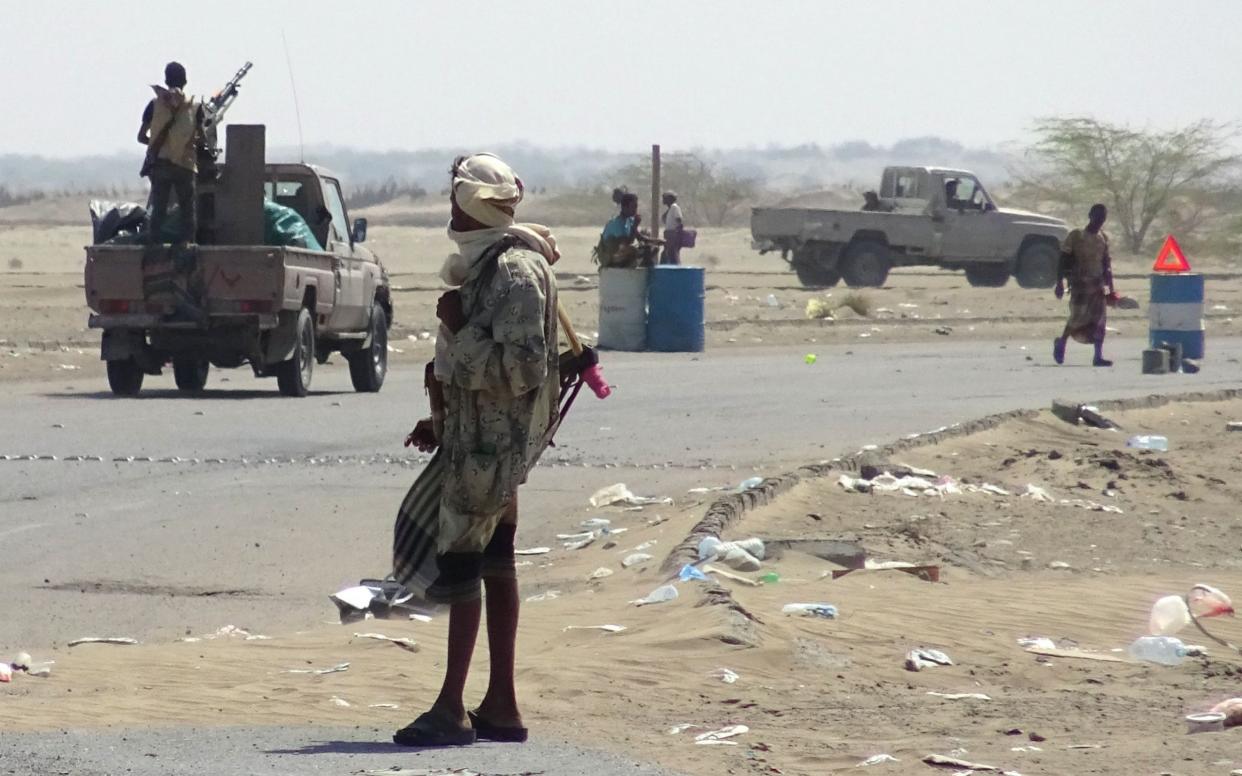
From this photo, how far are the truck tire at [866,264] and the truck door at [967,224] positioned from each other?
3.87ft

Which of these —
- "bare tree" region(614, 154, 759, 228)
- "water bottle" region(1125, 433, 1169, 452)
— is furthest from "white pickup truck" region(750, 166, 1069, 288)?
"bare tree" region(614, 154, 759, 228)

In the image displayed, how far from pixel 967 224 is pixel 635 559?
31.1m

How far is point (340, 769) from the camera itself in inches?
219

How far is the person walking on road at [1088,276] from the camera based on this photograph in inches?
898

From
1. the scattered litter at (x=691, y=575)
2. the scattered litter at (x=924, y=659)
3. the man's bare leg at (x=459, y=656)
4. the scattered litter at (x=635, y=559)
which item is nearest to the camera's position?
the man's bare leg at (x=459, y=656)

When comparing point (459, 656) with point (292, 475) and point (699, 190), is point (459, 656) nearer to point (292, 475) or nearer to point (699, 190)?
point (292, 475)

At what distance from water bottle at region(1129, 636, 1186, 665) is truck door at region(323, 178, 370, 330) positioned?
499 inches

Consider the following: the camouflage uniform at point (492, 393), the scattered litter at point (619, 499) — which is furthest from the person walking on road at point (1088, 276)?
the camouflage uniform at point (492, 393)

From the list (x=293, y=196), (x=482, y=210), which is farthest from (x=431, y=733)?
(x=293, y=196)

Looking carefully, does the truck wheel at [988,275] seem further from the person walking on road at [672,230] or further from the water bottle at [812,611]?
the water bottle at [812,611]

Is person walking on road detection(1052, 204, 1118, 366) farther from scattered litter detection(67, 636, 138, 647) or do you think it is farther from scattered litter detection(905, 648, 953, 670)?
scattered litter detection(67, 636, 138, 647)

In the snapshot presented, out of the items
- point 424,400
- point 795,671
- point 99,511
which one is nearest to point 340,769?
point 795,671

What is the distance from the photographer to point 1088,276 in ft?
75.1

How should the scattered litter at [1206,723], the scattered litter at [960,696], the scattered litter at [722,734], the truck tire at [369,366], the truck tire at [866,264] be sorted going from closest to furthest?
1. the scattered litter at [722,734]
2. the scattered litter at [1206,723]
3. the scattered litter at [960,696]
4. the truck tire at [369,366]
5. the truck tire at [866,264]
